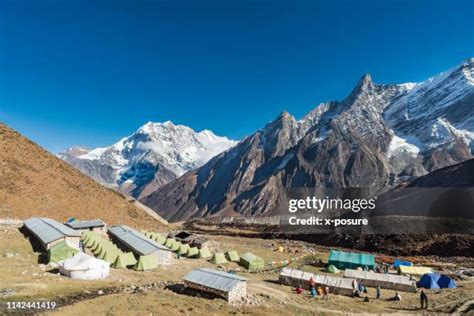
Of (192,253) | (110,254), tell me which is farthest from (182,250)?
(110,254)

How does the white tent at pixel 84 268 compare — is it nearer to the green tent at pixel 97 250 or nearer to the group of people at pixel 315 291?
the green tent at pixel 97 250

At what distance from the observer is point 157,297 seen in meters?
35.8

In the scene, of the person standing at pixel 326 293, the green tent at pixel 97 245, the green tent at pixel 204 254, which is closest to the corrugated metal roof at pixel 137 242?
the green tent at pixel 97 245

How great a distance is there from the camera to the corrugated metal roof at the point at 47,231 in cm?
5231

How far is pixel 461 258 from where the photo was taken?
71.9 meters

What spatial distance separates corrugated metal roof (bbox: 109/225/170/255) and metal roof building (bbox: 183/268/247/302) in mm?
16309

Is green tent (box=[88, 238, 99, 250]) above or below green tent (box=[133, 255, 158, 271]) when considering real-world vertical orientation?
above

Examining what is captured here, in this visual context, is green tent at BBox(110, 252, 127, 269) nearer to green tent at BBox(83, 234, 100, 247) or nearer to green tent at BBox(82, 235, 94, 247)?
green tent at BBox(83, 234, 100, 247)

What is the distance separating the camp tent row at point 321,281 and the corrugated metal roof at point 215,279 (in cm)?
1001

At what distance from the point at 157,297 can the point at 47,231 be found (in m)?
29.9

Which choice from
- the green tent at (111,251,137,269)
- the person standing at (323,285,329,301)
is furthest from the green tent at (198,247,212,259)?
the person standing at (323,285,329,301)

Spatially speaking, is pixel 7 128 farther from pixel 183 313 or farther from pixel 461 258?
pixel 461 258

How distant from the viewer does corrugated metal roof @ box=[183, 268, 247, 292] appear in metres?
36.2

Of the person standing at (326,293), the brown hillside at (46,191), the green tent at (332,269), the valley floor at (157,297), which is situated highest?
the brown hillside at (46,191)
